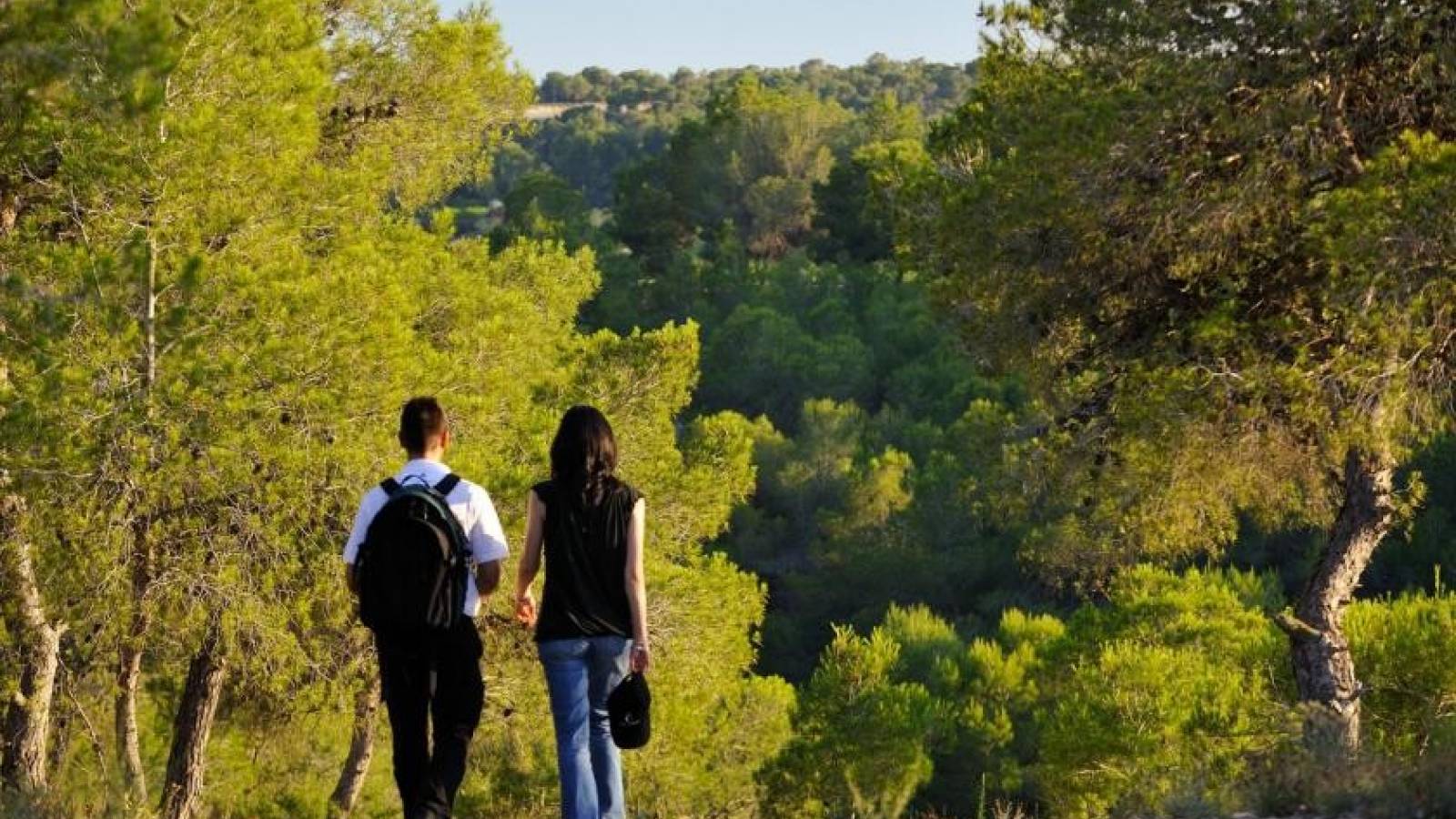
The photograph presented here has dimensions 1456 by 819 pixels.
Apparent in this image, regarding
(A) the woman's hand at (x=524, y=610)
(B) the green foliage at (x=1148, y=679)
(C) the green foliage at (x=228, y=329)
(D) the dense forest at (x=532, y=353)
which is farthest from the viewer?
(B) the green foliage at (x=1148, y=679)

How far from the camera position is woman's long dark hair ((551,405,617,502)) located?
5133 millimetres

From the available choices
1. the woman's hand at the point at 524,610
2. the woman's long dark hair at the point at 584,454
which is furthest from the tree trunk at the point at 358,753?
the woman's long dark hair at the point at 584,454

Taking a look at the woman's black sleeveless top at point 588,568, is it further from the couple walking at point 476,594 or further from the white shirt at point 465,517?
the white shirt at point 465,517

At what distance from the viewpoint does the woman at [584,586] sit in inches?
203

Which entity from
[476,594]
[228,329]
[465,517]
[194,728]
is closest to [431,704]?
[476,594]

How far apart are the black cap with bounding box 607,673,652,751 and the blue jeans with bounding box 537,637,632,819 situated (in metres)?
0.03

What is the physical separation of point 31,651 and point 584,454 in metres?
8.16

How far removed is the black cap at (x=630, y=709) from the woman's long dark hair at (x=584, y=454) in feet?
1.91

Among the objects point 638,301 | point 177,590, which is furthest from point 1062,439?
point 638,301

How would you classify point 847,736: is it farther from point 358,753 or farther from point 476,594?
point 476,594

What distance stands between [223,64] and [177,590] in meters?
3.54

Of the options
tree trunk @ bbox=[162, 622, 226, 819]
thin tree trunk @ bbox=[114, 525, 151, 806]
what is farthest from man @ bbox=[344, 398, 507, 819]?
tree trunk @ bbox=[162, 622, 226, 819]

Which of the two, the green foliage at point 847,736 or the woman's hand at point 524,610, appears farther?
the green foliage at point 847,736

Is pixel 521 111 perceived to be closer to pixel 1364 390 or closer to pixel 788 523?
pixel 1364 390
